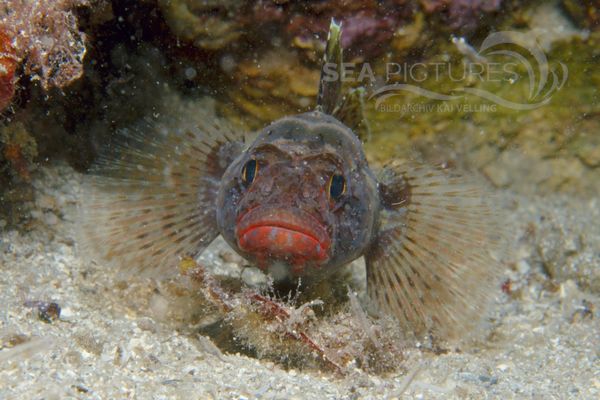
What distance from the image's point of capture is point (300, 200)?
3.53m

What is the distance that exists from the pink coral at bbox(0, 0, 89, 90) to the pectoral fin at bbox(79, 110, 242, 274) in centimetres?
90

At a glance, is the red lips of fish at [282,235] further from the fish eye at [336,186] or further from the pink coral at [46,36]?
the pink coral at [46,36]

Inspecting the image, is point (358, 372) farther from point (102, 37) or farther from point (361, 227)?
point (102, 37)

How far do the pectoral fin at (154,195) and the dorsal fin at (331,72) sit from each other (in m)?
0.95

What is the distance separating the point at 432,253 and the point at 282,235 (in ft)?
6.30

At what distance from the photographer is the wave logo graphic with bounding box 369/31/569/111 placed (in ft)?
18.4

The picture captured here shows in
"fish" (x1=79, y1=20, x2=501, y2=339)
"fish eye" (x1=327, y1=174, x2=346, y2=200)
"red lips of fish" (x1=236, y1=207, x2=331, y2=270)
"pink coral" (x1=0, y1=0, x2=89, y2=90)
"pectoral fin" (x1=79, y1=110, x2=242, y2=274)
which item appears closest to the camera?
"red lips of fish" (x1=236, y1=207, x2=331, y2=270)

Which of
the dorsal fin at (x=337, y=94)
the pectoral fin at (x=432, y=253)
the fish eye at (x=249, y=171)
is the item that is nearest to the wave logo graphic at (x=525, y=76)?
the dorsal fin at (x=337, y=94)

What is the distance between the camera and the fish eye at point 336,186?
3.81 metres

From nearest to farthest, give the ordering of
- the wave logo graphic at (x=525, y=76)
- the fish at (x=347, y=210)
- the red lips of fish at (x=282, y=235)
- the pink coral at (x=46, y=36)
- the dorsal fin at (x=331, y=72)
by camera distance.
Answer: the red lips of fish at (x=282, y=235)
the pink coral at (x=46, y=36)
the fish at (x=347, y=210)
the dorsal fin at (x=331, y=72)
the wave logo graphic at (x=525, y=76)

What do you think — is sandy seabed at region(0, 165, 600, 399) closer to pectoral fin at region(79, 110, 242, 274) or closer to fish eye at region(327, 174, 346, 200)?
pectoral fin at region(79, 110, 242, 274)

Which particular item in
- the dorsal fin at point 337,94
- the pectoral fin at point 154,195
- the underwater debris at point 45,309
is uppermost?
the dorsal fin at point 337,94

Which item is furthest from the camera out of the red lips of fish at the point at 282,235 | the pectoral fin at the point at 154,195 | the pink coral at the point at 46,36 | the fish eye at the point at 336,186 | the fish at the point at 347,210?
the pectoral fin at the point at 154,195

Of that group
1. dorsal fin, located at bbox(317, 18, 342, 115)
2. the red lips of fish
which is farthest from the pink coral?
dorsal fin, located at bbox(317, 18, 342, 115)
